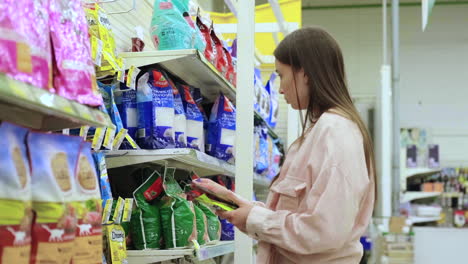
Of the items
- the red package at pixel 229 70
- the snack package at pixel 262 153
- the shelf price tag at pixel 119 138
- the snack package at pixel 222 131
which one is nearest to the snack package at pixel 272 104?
the snack package at pixel 262 153

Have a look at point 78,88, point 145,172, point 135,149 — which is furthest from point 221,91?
point 78,88

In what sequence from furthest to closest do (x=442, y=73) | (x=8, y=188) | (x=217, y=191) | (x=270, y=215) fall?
(x=442, y=73) < (x=217, y=191) < (x=270, y=215) < (x=8, y=188)

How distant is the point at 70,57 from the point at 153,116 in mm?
1234

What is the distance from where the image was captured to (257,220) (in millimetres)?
1696

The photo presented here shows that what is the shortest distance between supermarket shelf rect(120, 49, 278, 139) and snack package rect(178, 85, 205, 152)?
10 cm

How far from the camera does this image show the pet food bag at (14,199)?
1.12m

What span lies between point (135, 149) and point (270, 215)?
0.97 m

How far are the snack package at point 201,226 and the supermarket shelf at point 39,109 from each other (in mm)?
1426

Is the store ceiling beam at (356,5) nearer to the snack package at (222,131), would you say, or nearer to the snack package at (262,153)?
the snack package at (262,153)

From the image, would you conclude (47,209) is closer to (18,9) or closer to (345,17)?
(18,9)

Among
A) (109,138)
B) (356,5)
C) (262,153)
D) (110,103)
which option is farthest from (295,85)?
(356,5)

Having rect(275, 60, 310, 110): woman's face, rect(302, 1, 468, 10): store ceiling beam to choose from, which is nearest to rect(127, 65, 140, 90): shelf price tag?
rect(275, 60, 310, 110): woman's face

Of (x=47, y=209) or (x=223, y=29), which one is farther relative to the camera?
(x=223, y=29)

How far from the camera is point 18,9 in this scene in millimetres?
1193
